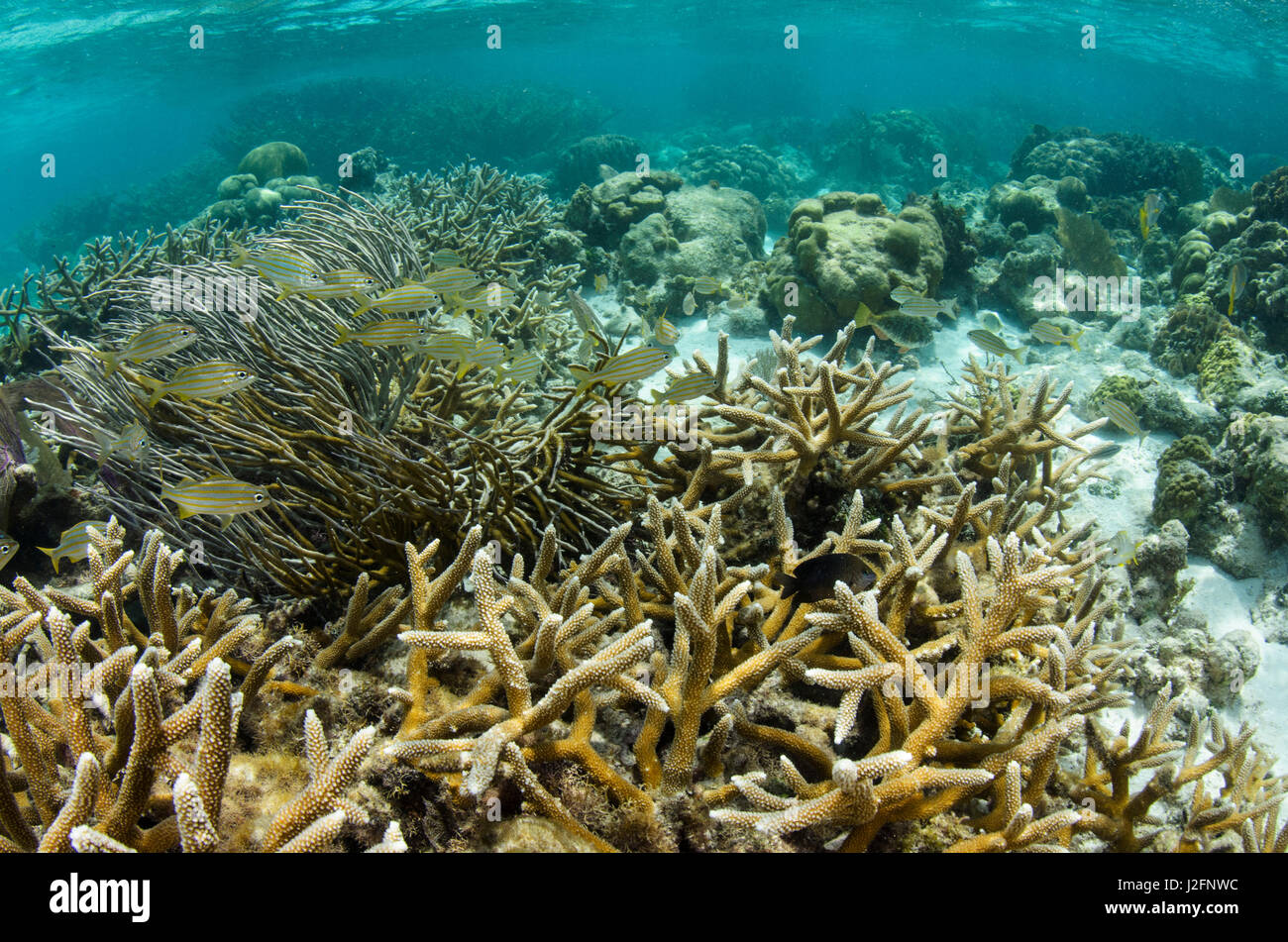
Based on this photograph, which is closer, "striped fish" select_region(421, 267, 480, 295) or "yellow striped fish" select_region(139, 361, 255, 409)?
"yellow striped fish" select_region(139, 361, 255, 409)

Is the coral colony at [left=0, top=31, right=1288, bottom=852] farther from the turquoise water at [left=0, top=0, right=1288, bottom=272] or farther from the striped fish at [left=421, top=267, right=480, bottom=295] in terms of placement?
the turquoise water at [left=0, top=0, right=1288, bottom=272]

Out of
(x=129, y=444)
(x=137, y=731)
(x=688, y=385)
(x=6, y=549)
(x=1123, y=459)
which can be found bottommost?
(x=1123, y=459)

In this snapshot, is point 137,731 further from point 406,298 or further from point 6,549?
point 6,549

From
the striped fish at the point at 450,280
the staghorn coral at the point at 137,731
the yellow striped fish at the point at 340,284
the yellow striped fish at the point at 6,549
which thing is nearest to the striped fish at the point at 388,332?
the yellow striped fish at the point at 340,284

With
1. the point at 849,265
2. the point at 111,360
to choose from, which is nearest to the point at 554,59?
the point at 849,265

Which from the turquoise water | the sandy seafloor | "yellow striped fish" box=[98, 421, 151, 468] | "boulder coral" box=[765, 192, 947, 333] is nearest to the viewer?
"yellow striped fish" box=[98, 421, 151, 468]

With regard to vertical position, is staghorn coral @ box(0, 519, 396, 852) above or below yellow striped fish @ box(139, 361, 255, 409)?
below

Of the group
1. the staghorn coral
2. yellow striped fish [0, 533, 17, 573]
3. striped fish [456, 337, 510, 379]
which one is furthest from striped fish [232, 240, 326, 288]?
yellow striped fish [0, 533, 17, 573]

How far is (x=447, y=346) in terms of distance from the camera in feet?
10.3

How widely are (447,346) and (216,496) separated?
4.23 ft

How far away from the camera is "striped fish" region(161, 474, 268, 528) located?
2373 mm

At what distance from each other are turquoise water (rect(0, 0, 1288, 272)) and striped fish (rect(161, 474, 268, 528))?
22.9m
